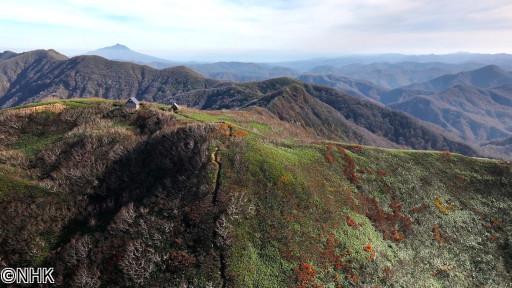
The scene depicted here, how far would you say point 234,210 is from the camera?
44031mm

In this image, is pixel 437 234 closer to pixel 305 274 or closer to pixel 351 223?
pixel 351 223

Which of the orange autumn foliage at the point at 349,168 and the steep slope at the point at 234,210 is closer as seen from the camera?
the steep slope at the point at 234,210

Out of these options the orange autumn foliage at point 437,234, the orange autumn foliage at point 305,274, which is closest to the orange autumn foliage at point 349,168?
the orange autumn foliage at point 437,234

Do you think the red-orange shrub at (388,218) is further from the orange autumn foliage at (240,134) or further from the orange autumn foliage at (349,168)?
the orange autumn foliage at (240,134)

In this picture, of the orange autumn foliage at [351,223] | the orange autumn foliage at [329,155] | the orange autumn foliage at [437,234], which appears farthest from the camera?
the orange autumn foliage at [329,155]

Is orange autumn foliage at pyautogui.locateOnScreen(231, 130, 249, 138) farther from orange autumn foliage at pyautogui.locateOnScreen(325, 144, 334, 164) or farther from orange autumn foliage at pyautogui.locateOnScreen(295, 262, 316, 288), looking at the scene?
orange autumn foliage at pyautogui.locateOnScreen(295, 262, 316, 288)

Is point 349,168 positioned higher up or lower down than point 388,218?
higher up

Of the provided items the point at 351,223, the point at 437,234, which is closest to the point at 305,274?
the point at 351,223

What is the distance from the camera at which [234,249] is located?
40.1 m

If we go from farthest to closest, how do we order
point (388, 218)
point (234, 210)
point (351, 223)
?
point (388, 218) → point (351, 223) → point (234, 210)

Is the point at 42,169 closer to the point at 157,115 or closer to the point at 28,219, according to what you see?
the point at 28,219

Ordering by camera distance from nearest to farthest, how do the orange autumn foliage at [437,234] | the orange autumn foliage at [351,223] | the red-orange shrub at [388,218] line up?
the orange autumn foliage at [351,223] → the red-orange shrub at [388,218] → the orange autumn foliage at [437,234]

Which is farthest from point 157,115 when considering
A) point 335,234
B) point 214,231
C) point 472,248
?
point 472,248

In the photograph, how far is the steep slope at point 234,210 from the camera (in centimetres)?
4019
